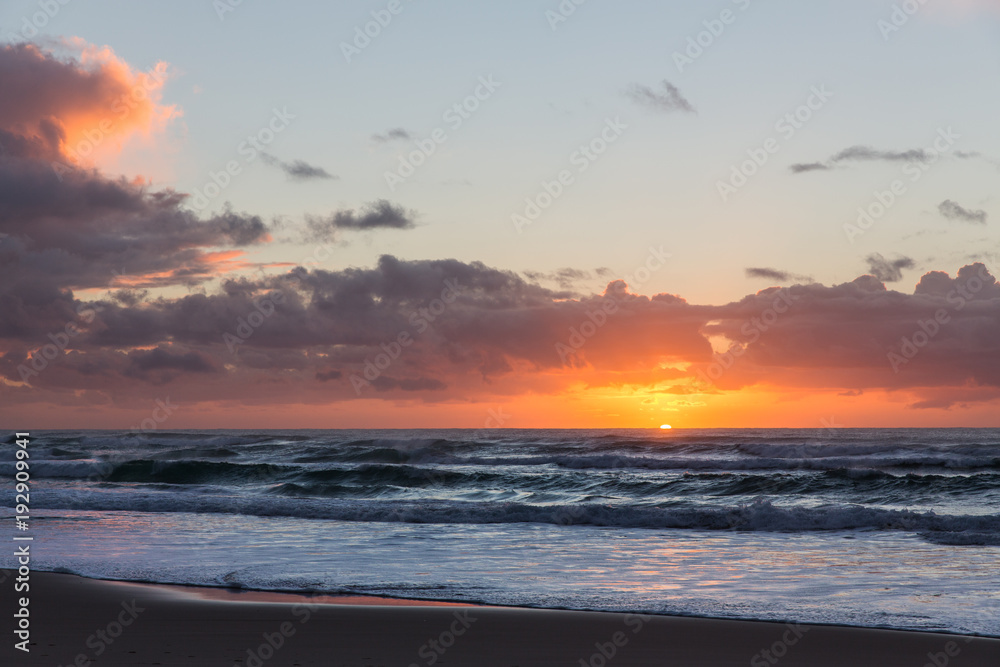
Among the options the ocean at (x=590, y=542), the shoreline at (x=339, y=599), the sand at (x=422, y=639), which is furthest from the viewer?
the ocean at (x=590, y=542)

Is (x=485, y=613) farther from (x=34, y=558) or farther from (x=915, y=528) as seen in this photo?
(x=915, y=528)

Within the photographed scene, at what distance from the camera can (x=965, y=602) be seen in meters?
9.57

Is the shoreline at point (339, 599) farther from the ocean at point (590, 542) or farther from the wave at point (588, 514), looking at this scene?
the wave at point (588, 514)

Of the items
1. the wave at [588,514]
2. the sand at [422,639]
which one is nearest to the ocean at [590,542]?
the wave at [588,514]

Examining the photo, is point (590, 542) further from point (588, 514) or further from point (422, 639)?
point (422, 639)

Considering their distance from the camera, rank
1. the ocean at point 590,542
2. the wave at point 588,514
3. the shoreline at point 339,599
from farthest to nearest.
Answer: the wave at point 588,514
the ocean at point 590,542
the shoreline at point 339,599

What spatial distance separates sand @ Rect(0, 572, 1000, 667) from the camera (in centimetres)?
729

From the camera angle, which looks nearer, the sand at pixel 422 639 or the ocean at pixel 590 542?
the sand at pixel 422 639

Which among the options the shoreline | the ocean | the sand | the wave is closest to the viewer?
the sand

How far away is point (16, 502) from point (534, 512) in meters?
15.4

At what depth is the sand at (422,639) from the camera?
23.9 ft

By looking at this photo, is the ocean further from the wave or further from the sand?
the sand

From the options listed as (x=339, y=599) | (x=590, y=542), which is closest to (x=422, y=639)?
(x=339, y=599)

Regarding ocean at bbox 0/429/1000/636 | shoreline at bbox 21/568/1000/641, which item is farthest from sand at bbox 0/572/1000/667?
ocean at bbox 0/429/1000/636
